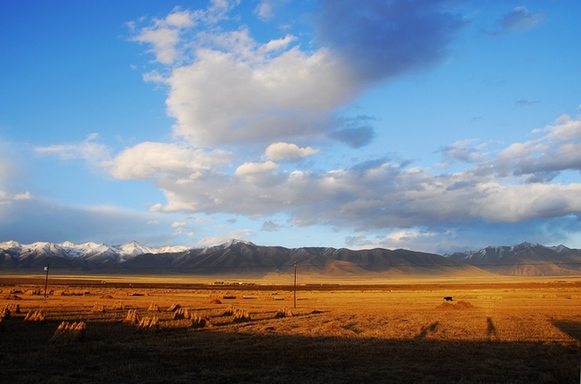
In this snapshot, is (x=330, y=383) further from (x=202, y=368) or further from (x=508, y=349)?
(x=508, y=349)

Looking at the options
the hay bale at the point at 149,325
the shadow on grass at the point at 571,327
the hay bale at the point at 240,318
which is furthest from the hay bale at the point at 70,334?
the shadow on grass at the point at 571,327

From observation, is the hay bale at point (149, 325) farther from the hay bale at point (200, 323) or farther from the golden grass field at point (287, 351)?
the hay bale at point (200, 323)

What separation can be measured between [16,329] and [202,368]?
43.8ft

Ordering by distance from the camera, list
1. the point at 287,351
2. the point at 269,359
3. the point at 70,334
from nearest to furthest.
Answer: the point at 269,359 < the point at 287,351 < the point at 70,334

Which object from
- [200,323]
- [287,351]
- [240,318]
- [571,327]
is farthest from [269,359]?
[571,327]

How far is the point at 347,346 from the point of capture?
66.2ft

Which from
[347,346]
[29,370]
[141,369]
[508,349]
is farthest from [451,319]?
[29,370]

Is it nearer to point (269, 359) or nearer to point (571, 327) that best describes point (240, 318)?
point (269, 359)

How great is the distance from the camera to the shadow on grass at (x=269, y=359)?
46.3 ft

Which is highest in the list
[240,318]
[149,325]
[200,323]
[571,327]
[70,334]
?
[70,334]

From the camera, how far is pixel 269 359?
17078mm

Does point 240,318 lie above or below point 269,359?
below

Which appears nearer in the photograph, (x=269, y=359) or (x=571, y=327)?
(x=269, y=359)

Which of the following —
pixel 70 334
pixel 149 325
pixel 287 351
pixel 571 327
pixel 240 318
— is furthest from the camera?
pixel 240 318
